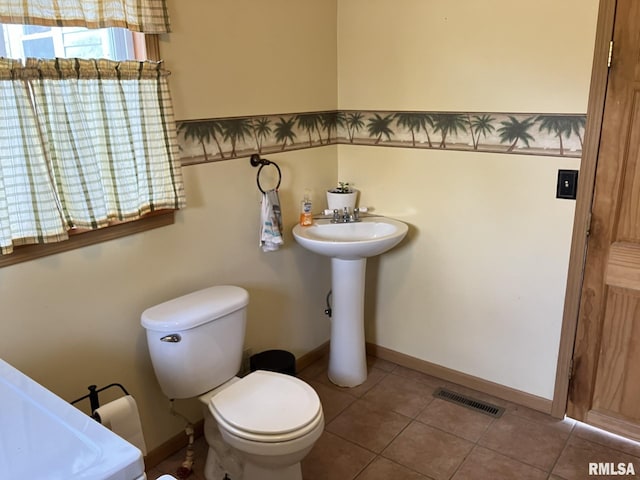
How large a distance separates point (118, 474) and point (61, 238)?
905mm

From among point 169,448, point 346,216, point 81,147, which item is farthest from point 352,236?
point 81,147

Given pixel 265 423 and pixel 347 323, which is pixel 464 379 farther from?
pixel 265 423

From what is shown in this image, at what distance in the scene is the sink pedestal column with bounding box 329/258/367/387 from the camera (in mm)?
2717

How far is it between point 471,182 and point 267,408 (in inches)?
55.8

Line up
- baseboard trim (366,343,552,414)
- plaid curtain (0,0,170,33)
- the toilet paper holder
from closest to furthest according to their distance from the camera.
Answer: plaid curtain (0,0,170,33) → the toilet paper holder → baseboard trim (366,343,552,414)

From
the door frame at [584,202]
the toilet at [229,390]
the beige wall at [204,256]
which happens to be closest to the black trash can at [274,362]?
the beige wall at [204,256]

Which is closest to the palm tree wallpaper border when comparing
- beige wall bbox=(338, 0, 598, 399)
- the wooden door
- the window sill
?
beige wall bbox=(338, 0, 598, 399)

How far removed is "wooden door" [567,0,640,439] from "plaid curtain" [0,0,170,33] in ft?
5.69

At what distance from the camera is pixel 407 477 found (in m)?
2.22

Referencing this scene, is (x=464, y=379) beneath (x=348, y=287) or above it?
beneath

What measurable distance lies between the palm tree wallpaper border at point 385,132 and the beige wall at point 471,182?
0.15 feet

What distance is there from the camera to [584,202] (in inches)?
89.9

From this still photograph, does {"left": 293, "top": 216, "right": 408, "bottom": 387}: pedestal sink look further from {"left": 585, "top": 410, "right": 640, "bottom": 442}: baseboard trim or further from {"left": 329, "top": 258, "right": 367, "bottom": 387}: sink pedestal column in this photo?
{"left": 585, "top": 410, "right": 640, "bottom": 442}: baseboard trim

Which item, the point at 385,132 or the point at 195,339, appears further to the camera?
the point at 385,132
